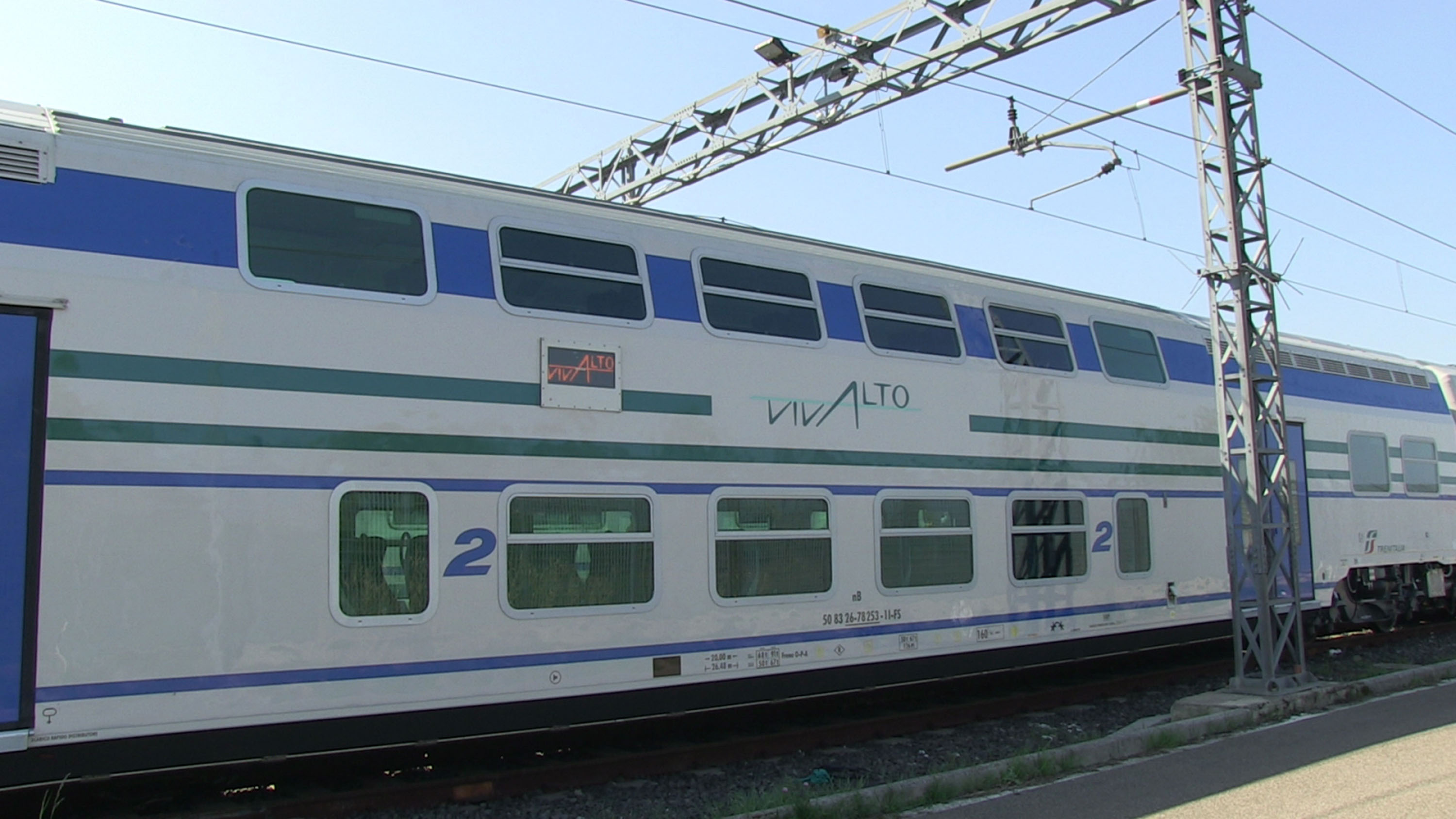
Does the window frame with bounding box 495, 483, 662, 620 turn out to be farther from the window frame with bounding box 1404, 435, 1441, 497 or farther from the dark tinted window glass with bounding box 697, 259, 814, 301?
A: the window frame with bounding box 1404, 435, 1441, 497

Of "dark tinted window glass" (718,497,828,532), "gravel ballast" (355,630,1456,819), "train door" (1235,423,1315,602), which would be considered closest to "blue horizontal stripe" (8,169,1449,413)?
"dark tinted window glass" (718,497,828,532)

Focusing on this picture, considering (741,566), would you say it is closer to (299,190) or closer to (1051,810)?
(1051,810)

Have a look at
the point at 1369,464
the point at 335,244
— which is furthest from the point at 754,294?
the point at 1369,464

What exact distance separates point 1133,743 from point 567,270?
521 centimetres

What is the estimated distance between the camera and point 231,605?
20.5 feet

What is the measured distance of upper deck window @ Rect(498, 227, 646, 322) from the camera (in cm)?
762

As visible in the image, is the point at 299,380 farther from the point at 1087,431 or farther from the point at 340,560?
the point at 1087,431

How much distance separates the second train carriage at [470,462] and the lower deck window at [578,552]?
0.02 m

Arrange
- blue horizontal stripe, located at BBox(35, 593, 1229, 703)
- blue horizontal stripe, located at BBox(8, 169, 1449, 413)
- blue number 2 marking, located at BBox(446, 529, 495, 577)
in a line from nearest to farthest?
blue horizontal stripe, located at BBox(35, 593, 1229, 703), blue horizontal stripe, located at BBox(8, 169, 1449, 413), blue number 2 marking, located at BBox(446, 529, 495, 577)

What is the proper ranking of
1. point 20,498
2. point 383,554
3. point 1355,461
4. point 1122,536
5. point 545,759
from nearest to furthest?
point 20,498 < point 383,554 < point 545,759 < point 1122,536 < point 1355,461

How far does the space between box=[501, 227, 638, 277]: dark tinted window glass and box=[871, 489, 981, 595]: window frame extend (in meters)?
2.84

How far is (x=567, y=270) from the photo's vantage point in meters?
7.85

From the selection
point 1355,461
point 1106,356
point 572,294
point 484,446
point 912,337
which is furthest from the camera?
point 1355,461

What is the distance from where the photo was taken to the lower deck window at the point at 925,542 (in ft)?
30.1
